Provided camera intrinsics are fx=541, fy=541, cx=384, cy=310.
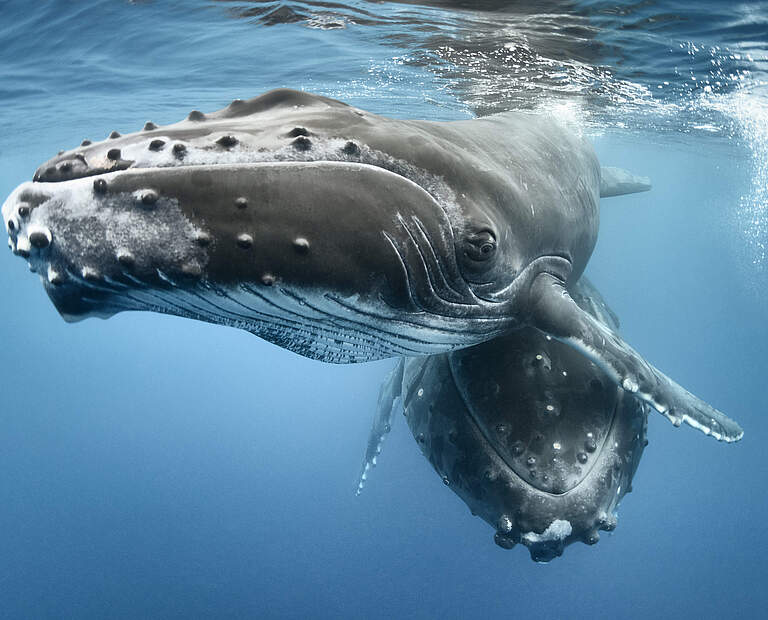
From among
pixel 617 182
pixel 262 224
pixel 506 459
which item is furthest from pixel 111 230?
pixel 617 182

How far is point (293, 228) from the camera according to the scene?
2324 millimetres

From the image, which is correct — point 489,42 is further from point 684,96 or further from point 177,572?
point 177,572

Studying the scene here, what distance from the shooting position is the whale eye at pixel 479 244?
293 centimetres

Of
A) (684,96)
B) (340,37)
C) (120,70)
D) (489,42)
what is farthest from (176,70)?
(684,96)

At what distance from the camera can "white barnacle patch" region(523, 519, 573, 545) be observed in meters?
4.17

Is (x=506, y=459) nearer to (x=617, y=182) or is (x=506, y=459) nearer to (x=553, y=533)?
(x=553, y=533)

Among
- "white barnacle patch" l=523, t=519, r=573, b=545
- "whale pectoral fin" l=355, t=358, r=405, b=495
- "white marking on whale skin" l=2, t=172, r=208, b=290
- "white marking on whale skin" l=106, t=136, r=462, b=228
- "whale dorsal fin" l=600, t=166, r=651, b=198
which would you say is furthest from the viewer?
"whale dorsal fin" l=600, t=166, r=651, b=198

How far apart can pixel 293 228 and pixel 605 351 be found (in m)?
2.39

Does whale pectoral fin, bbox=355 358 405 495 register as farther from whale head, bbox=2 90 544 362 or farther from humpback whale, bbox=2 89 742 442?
Answer: whale head, bbox=2 90 544 362

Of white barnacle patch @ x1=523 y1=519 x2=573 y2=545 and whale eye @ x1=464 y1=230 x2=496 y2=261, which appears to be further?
white barnacle patch @ x1=523 y1=519 x2=573 y2=545

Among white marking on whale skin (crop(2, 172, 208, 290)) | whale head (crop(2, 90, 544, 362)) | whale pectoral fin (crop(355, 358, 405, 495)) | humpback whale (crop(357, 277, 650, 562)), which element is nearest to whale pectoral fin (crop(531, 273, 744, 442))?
humpback whale (crop(357, 277, 650, 562))

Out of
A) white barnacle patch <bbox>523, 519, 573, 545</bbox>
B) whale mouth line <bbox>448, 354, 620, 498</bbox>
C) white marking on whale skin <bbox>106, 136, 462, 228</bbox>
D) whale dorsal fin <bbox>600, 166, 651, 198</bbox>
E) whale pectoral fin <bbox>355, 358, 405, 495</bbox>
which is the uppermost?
white marking on whale skin <bbox>106, 136, 462, 228</bbox>

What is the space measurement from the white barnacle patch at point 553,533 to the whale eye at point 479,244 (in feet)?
7.87

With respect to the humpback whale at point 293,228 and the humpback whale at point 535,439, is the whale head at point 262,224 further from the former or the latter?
the humpback whale at point 535,439
